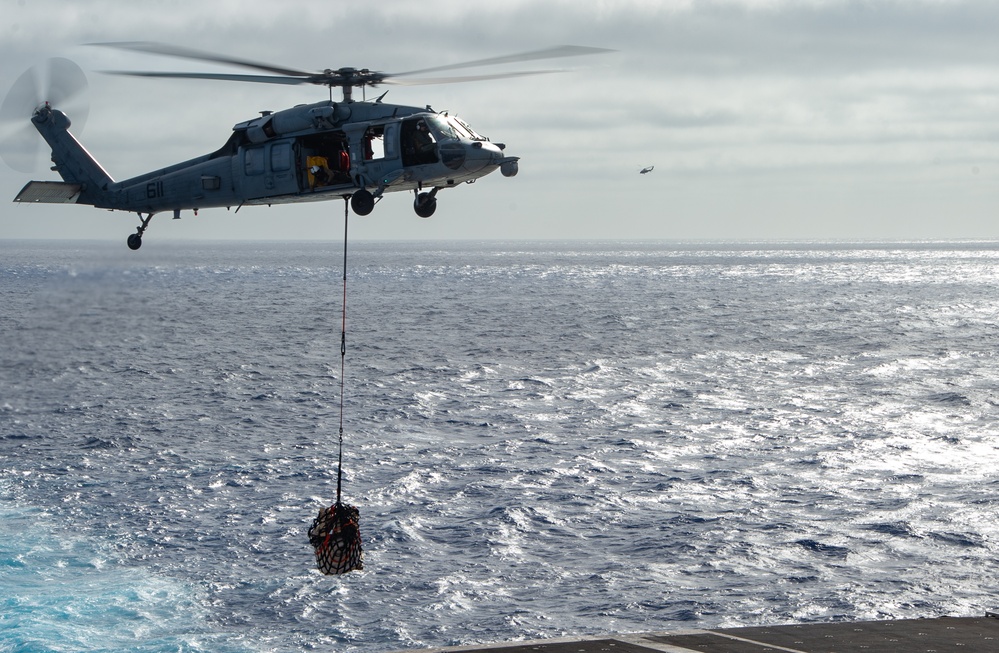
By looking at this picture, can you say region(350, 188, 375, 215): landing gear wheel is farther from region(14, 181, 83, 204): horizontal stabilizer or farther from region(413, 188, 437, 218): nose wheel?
region(14, 181, 83, 204): horizontal stabilizer

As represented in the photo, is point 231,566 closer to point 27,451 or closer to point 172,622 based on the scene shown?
point 172,622

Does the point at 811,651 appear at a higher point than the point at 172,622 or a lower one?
higher

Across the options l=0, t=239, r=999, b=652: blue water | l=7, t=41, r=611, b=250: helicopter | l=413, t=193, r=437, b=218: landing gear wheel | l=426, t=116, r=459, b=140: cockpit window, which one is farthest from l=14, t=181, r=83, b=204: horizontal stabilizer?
l=426, t=116, r=459, b=140: cockpit window

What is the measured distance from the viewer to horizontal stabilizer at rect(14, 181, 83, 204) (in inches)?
1172

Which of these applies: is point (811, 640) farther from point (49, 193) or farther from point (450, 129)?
point (49, 193)

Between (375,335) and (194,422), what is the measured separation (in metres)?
55.8

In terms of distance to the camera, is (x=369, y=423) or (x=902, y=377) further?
(x=902, y=377)

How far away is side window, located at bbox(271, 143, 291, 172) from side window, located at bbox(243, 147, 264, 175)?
428mm

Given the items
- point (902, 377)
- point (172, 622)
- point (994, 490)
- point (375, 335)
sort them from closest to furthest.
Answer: point (172, 622), point (994, 490), point (902, 377), point (375, 335)

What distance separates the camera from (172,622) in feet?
113

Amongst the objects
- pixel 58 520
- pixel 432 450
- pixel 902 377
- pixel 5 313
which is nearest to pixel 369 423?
A: pixel 432 450

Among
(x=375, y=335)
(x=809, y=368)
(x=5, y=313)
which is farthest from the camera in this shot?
(x=5, y=313)

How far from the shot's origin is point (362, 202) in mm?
25188

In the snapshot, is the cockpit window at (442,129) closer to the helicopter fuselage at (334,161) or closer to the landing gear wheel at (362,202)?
the helicopter fuselage at (334,161)
